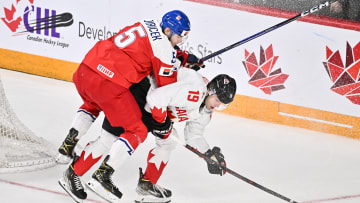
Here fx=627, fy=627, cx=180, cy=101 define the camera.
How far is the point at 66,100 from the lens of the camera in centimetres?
565

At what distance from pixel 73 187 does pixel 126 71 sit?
30.5 inches

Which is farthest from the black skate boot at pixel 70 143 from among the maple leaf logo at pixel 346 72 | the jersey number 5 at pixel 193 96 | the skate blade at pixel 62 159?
the maple leaf logo at pixel 346 72

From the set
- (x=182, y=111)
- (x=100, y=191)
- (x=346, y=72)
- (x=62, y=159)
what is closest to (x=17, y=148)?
(x=62, y=159)

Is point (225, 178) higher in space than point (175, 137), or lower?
lower

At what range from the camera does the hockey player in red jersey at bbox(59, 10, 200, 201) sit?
3.55 m

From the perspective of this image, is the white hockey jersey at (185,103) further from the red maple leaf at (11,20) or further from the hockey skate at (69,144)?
the red maple leaf at (11,20)

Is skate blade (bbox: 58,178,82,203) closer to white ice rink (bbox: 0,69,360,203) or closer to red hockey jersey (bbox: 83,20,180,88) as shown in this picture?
white ice rink (bbox: 0,69,360,203)

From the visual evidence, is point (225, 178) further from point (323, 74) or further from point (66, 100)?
point (66, 100)

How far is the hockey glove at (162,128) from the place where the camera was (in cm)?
358

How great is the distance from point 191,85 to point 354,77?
2009 mm

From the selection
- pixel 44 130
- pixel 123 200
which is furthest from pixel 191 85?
pixel 44 130

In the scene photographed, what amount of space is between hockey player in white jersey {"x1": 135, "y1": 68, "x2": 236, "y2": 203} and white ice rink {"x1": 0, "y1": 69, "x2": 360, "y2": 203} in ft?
0.53

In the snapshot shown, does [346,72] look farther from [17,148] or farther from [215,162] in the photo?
[17,148]

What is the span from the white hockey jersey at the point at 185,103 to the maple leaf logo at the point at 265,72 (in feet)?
5.54
